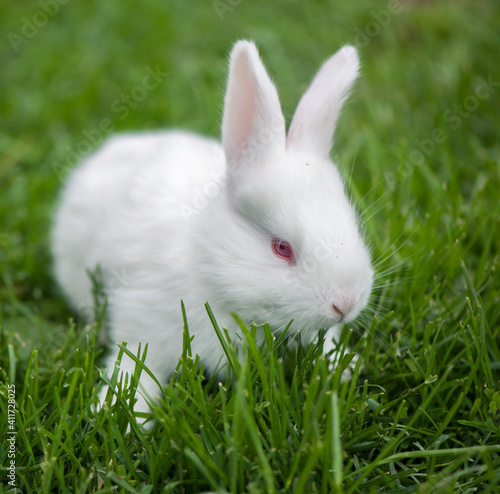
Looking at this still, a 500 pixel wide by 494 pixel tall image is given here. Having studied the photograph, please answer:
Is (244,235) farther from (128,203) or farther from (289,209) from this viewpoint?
(128,203)

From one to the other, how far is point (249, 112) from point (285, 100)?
2.48 metres

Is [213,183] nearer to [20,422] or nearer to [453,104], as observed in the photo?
[20,422]

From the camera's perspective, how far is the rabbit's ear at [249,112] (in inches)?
95.3

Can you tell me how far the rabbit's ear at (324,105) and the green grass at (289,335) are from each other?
50 cm

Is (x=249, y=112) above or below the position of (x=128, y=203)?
above

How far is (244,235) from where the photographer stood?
7.80 feet

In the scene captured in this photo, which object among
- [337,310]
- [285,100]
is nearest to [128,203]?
[337,310]

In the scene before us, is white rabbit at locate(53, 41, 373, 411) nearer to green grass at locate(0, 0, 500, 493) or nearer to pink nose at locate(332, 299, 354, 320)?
pink nose at locate(332, 299, 354, 320)

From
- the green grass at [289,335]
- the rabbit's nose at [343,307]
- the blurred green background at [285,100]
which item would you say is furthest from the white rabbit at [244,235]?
the blurred green background at [285,100]

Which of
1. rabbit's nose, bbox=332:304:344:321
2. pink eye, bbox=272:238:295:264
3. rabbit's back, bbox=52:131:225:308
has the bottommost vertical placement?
rabbit's nose, bbox=332:304:344:321

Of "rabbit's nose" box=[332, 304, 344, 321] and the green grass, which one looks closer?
the green grass

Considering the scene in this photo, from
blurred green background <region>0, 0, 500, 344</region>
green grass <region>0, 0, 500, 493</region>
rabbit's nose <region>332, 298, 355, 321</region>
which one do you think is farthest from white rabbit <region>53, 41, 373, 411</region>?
blurred green background <region>0, 0, 500, 344</region>

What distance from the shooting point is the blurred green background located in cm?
339

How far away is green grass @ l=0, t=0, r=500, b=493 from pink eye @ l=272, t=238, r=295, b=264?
32cm
